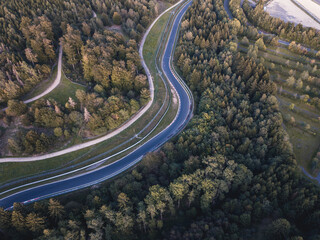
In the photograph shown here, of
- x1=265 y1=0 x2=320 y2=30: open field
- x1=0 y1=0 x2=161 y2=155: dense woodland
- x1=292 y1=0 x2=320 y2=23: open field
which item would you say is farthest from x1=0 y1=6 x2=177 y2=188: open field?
x1=292 y1=0 x2=320 y2=23: open field

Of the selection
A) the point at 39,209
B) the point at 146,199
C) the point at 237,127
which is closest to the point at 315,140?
the point at 237,127

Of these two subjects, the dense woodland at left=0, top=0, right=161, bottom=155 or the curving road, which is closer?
the curving road

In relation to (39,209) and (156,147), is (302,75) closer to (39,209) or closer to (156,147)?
(156,147)

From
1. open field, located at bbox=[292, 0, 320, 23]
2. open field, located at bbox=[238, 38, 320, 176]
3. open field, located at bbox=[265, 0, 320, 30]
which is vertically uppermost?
open field, located at bbox=[292, 0, 320, 23]

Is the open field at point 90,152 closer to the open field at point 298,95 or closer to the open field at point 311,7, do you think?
the open field at point 298,95

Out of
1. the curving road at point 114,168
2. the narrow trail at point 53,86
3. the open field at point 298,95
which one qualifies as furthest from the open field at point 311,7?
the narrow trail at point 53,86

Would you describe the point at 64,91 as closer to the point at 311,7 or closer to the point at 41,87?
the point at 41,87

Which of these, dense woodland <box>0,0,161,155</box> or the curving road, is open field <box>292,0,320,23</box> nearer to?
the curving road
